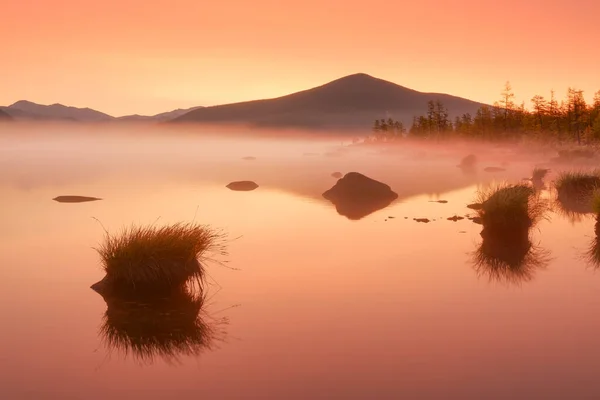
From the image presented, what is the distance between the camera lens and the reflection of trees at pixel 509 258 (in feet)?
54.1

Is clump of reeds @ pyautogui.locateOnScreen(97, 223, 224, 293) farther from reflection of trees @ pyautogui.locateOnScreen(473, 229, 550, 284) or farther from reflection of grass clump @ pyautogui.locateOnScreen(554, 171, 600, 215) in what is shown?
reflection of grass clump @ pyautogui.locateOnScreen(554, 171, 600, 215)

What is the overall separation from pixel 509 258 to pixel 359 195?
19.1 m

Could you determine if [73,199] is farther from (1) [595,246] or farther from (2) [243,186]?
(1) [595,246]

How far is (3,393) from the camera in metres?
9.33

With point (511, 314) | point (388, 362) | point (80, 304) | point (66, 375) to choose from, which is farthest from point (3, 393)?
point (511, 314)

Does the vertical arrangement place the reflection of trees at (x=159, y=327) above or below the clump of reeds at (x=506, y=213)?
below

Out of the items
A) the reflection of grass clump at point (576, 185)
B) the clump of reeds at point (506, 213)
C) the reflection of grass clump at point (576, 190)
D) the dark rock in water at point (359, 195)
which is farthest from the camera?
the dark rock in water at point (359, 195)

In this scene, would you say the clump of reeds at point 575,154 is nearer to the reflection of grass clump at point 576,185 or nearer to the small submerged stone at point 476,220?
the reflection of grass clump at point 576,185

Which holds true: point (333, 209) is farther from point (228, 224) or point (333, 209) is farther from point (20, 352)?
point (20, 352)

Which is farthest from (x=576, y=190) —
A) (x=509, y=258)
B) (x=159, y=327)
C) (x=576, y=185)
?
(x=159, y=327)

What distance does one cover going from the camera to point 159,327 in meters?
12.3

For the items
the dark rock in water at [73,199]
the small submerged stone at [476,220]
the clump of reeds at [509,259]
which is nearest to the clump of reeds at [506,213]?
the clump of reeds at [509,259]

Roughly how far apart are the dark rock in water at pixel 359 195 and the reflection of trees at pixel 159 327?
20270 mm

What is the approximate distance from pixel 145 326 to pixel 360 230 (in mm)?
14081
